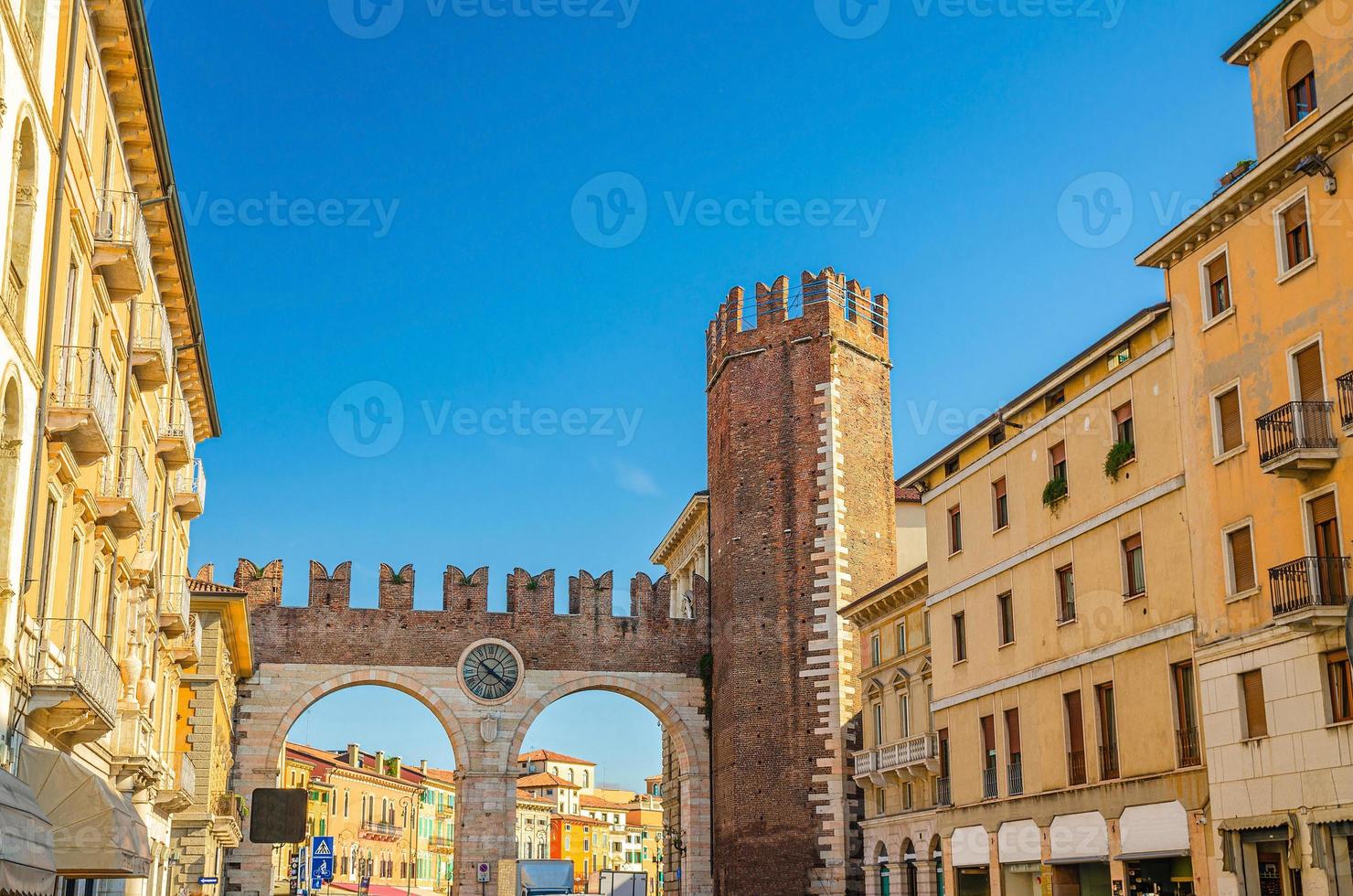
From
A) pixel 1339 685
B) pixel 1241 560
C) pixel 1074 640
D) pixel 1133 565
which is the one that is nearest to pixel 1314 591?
pixel 1339 685

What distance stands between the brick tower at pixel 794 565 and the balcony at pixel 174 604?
1821 cm

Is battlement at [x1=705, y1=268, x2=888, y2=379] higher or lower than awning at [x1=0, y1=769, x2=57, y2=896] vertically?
higher

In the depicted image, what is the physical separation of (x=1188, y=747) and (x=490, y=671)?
25925mm

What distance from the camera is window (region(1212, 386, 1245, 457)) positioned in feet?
70.3

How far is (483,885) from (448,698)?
5.45m

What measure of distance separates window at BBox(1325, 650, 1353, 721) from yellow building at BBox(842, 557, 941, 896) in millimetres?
16026

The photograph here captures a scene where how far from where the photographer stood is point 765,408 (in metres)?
43.3

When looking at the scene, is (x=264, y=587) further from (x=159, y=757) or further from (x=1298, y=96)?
(x=1298, y=96)

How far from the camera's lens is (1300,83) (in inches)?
829

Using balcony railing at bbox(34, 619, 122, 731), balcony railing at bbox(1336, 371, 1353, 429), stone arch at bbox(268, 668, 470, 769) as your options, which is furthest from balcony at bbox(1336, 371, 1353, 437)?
stone arch at bbox(268, 668, 470, 769)

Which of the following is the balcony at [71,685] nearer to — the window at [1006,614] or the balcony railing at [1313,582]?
the balcony railing at [1313,582]

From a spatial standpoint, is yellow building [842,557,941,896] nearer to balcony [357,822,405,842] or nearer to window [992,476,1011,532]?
window [992,476,1011,532]

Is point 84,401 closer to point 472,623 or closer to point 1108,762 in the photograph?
point 1108,762

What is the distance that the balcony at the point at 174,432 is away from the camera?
80.8 feet
